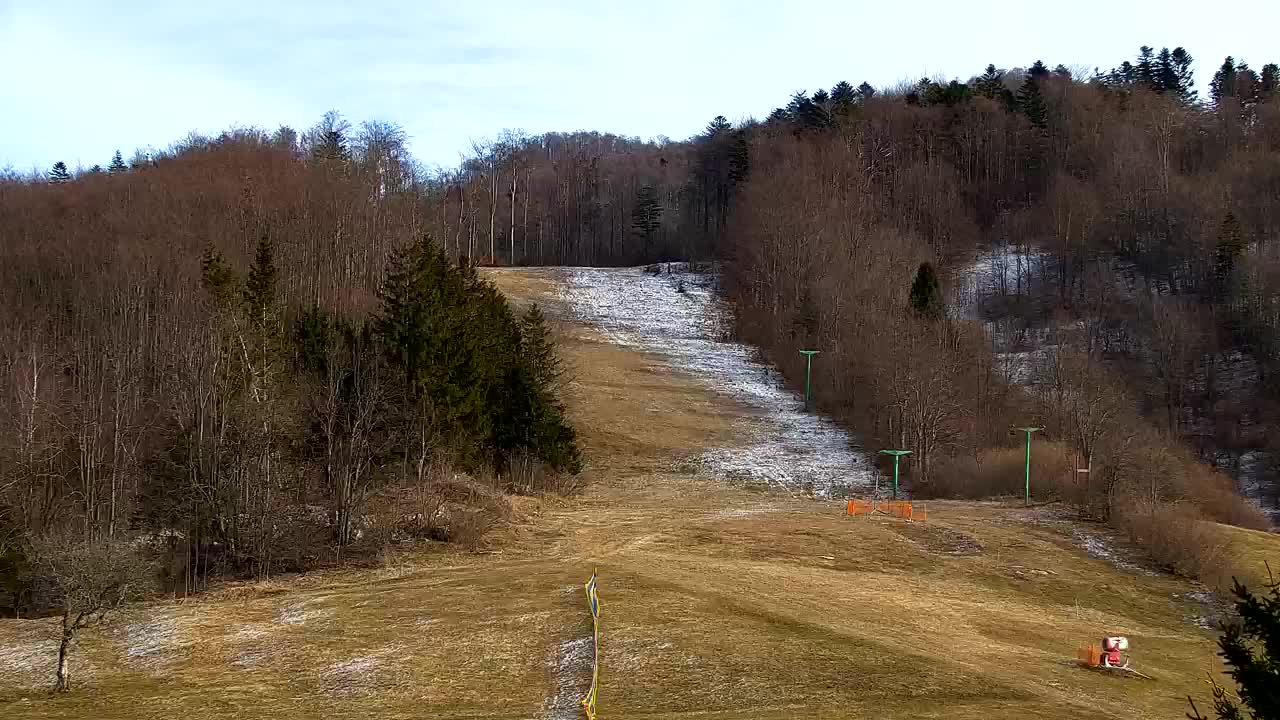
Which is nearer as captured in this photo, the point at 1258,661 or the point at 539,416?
the point at 1258,661

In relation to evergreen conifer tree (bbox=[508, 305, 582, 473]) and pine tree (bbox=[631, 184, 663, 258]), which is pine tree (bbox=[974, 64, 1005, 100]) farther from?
evergreen conifer tree (bbox=[508, 305, 582, 473])

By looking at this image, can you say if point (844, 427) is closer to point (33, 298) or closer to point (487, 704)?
point (487, 704)

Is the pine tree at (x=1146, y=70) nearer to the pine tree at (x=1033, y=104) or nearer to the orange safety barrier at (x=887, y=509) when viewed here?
the pine tree at (x=1033, y=104)

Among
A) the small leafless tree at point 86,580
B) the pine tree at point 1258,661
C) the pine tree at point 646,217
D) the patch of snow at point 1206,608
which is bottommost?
the patch of snow at point 1206,608

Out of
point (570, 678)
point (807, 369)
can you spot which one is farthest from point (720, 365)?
point (570, 678)

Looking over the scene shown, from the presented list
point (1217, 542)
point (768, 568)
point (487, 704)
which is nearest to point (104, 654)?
point (487, 704)

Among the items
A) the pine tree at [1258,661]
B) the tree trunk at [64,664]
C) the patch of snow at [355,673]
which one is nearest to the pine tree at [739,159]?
the patch of snow at [355,673]

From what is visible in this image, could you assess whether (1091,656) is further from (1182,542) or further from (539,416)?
(539,416)
